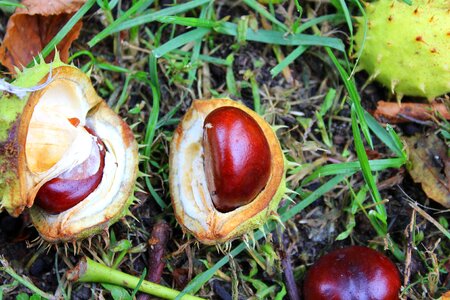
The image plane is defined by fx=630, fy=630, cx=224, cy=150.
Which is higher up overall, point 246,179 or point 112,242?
point 246,179

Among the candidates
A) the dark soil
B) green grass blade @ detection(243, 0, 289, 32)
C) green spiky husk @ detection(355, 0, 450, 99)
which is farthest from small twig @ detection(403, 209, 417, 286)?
green grass blade @ detection(243, 0, 289, 32)

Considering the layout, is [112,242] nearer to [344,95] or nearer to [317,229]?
[317,229]

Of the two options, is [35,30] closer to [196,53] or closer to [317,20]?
[196,53]

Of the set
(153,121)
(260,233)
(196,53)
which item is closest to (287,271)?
(260,233)

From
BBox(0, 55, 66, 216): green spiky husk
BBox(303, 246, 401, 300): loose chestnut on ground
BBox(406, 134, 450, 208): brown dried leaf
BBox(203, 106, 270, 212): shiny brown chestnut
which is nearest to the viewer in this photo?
BBox(0, 55, 66, 216): green spiky husk

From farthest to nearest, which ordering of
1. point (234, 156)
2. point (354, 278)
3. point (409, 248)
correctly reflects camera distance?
point (409, 248)
point (354, 278)
point (234, 156)

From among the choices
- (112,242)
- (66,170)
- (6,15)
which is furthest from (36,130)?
(6,15)

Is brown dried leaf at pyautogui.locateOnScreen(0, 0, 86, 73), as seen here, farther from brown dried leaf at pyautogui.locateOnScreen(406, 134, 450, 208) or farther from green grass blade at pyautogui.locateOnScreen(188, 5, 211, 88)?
brown dried leaf at pyautogui.locateOnScreen(406, 134, 450, 208)
